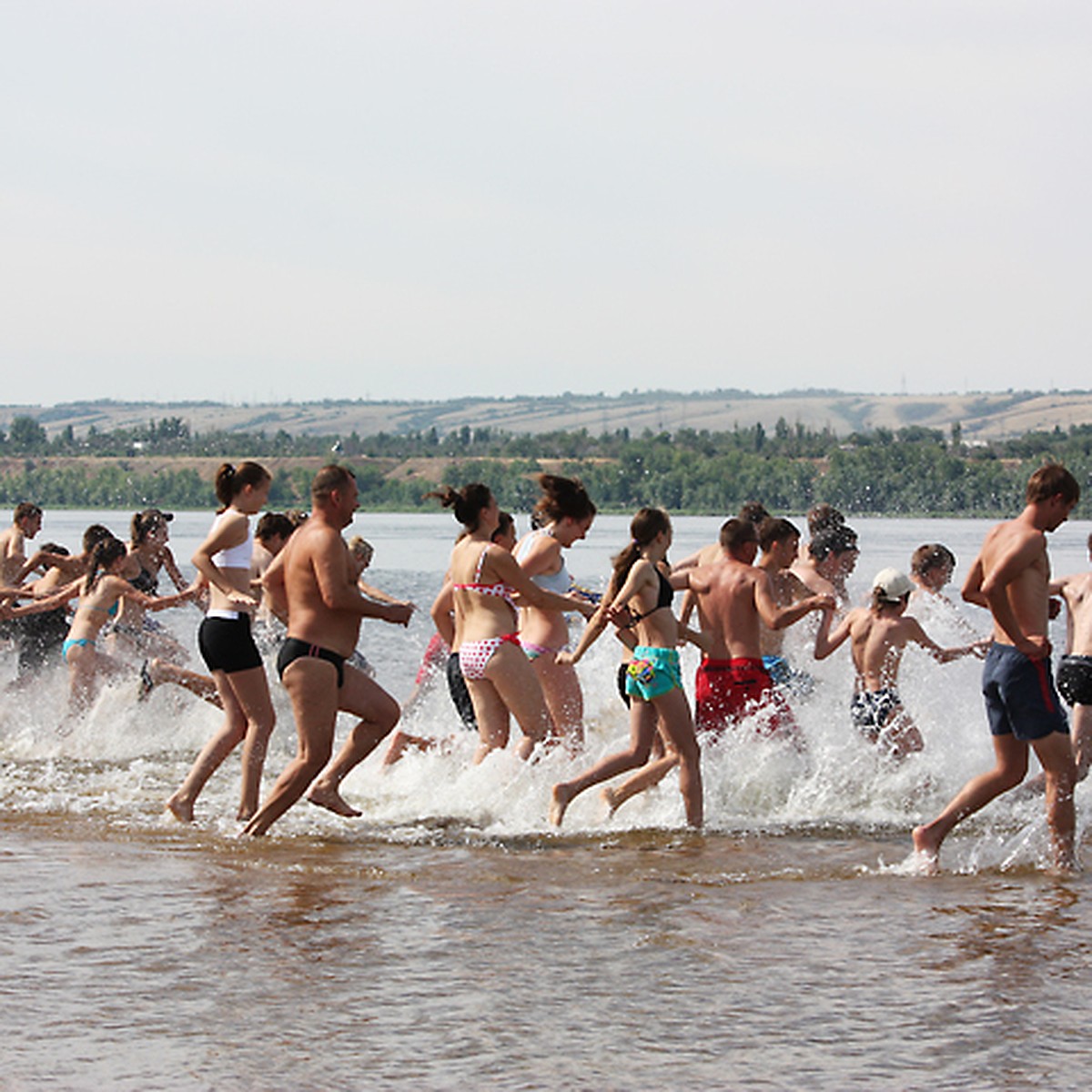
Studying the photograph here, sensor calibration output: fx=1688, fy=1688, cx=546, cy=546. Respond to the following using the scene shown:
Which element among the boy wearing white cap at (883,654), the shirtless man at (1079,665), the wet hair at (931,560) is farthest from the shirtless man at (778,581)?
the shirtless man at (1079,665)

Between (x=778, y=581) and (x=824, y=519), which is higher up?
(x=824, y=519)

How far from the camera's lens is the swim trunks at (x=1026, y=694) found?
271 inches

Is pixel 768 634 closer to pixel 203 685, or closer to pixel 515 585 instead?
pixel 515 585

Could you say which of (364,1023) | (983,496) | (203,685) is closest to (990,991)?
(364,1023)

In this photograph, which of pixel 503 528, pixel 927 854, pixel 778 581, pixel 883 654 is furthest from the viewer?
pixel 778 581

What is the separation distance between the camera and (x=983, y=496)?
89.4 metres

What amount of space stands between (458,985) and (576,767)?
3.20m

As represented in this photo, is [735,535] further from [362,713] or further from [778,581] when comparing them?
[362,713]

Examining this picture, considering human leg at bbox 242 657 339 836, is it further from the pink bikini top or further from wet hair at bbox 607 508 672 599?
wet hair at bbox 607 508 672 599

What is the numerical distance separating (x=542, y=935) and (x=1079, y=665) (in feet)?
10.0

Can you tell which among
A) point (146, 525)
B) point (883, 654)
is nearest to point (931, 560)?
point (883, 654)

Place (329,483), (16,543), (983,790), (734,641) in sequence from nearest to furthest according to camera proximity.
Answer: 1. (983,790)
2. (329,483)
3. (734,641)
4. (16,543)

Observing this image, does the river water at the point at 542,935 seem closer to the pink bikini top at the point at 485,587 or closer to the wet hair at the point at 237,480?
the pink bikini top at the point at 485,587

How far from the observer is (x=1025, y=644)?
22.3 ft
